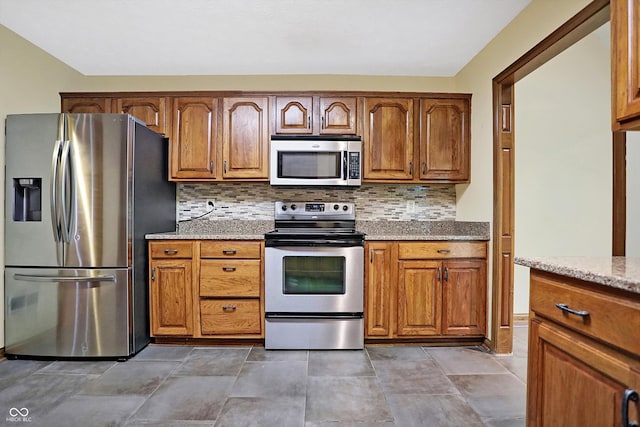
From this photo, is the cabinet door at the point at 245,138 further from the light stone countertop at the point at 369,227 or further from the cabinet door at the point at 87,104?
the cabinet door at the point at 87,104

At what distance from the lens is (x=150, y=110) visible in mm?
3027

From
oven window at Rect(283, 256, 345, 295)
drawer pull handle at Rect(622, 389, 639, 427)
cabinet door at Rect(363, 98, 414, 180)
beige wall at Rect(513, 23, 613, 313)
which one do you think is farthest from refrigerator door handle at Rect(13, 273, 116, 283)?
beige wall at Rect(513, 23, 613, 313)

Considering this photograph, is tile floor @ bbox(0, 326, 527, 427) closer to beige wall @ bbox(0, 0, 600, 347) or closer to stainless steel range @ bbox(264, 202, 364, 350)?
stainless steel range @ bbox(264, 202, 364, 350)

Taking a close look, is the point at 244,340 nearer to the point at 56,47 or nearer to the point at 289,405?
the point at 289,405

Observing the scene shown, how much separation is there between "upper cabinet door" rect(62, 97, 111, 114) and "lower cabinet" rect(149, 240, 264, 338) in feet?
4.41

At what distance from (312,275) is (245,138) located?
1.33 m

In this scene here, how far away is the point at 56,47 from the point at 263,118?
5.58 feet

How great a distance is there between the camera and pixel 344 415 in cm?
180

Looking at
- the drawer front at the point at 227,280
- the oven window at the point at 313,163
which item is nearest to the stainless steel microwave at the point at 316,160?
the oven window at the point at 313,163

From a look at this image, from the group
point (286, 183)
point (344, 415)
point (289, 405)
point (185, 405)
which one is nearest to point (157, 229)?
point (286, 183)

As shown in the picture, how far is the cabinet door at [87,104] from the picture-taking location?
9.96 ft

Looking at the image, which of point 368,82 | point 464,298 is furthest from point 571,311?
point 368,82

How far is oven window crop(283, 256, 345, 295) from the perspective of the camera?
2.71 m

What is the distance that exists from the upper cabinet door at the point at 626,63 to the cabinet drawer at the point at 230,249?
7.38 feet
